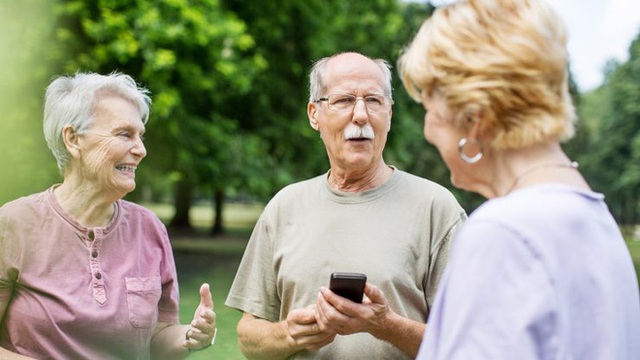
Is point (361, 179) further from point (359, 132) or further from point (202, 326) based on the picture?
point (202, 326)

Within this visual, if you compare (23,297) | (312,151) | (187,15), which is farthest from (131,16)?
(23,297)

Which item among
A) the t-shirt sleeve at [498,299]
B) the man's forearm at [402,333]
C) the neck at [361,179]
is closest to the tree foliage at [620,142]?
the neck at [361,179]

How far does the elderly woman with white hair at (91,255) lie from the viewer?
2711 millimetres

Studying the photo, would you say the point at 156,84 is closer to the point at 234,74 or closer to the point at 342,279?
the point at 234,74

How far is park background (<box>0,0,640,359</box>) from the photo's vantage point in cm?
1219

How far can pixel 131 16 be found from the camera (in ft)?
41.5

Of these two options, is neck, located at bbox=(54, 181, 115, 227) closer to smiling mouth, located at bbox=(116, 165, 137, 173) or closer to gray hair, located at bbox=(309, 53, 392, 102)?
smiling mouth, located at bbox=(116, 165, 137, 173)

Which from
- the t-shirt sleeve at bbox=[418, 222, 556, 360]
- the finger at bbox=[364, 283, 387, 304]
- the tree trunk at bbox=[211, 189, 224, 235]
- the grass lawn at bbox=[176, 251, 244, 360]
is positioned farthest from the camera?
the tree trunk at bbox=[211, 189, 224, 235]

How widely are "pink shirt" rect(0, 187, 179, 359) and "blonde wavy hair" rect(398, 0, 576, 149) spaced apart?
1.65m

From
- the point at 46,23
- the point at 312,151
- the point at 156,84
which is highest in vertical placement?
the point at 46,23

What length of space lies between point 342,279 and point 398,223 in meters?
0.50

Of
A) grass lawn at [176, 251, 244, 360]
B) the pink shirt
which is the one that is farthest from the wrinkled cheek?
grass lawn at [176, 251, 244, 360]

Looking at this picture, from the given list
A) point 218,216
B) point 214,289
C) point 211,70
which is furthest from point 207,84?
point 218,216

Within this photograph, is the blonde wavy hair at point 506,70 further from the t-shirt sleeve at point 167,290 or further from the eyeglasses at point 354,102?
the t-shirt sleeve at point 167,290
